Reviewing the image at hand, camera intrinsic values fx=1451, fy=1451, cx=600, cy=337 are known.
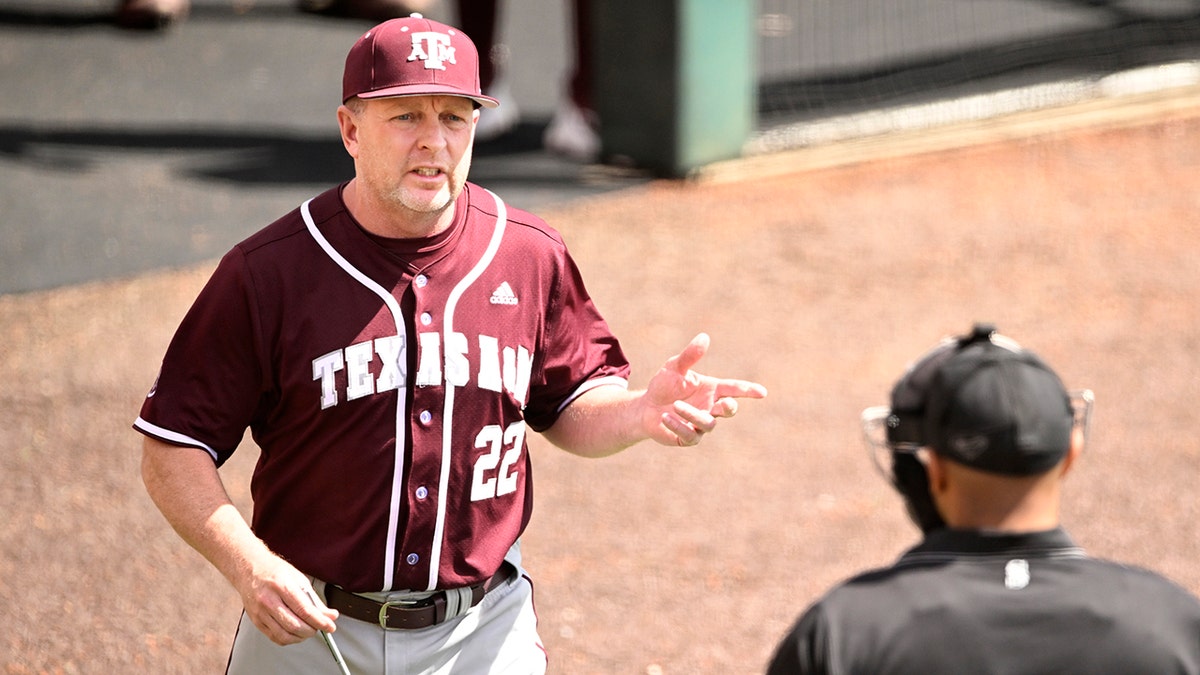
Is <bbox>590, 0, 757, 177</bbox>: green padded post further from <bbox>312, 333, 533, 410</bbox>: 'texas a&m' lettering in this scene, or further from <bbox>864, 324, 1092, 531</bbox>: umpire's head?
<bbox>864, 324, 1092, 531</bbox>: umpire's head

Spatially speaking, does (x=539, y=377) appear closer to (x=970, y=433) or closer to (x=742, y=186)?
(x=970, y=433)

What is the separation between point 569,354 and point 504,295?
0.26 meters

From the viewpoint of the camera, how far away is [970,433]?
2395mm

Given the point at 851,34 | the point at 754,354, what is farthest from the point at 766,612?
the point at 851,34

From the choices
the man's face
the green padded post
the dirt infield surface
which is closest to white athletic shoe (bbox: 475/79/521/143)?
the green padded post

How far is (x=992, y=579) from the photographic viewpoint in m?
2.32

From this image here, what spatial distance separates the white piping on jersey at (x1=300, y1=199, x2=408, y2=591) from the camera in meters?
3.02

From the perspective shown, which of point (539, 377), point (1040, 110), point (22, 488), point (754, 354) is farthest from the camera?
point (1040, 110)

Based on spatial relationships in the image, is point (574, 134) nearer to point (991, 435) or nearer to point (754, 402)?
point (754, 402)

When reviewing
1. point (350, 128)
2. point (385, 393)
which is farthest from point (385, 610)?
point (350, 128)

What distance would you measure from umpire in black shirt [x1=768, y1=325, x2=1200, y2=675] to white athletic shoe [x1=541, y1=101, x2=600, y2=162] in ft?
24.3

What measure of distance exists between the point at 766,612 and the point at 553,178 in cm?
476

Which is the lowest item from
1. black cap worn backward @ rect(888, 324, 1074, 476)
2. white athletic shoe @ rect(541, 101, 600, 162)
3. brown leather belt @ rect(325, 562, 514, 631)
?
brown leather belt @ rect(325, 562, 514, 631)

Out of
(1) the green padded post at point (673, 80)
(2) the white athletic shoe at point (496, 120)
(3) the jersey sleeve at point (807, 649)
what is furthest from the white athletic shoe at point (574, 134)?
(3) the jersey sleeve at point (807, 649)
